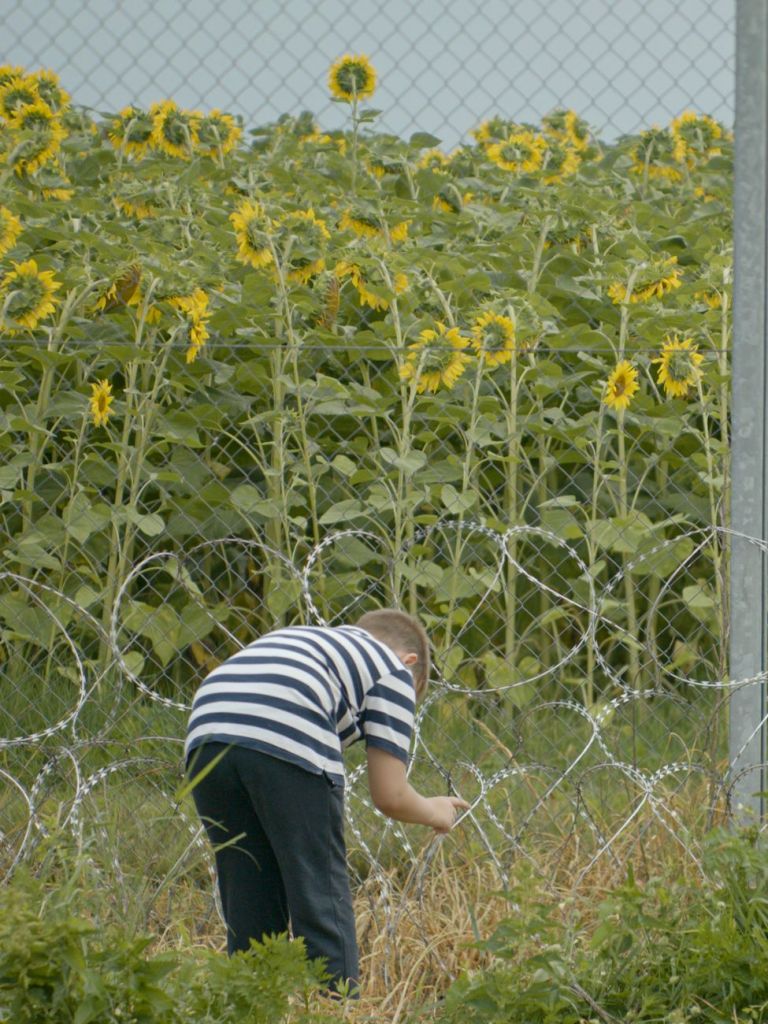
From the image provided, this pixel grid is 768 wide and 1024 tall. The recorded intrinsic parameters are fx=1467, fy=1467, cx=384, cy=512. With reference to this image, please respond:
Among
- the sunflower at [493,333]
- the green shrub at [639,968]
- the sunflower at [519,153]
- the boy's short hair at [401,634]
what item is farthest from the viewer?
the sunflower at [519,153]

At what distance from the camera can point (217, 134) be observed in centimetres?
572

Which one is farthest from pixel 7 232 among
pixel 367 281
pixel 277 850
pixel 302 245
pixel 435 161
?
pixel 435 161

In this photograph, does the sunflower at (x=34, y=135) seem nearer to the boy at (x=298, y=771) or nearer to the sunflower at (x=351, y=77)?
the sunflower at (x=351, y=77)

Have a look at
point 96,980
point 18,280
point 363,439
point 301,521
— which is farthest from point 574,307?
point 96,980

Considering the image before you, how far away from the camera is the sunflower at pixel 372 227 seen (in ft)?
14.5

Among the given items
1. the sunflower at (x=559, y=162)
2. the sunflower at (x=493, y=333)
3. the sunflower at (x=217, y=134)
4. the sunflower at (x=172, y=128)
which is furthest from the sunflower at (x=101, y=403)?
the sunflower at (x=559, y=162)

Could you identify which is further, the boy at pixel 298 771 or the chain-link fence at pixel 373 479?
the chain-link fence at pixel 373 479

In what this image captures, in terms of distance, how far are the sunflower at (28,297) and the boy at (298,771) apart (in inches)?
56.8

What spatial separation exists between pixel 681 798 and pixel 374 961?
2.93 feet

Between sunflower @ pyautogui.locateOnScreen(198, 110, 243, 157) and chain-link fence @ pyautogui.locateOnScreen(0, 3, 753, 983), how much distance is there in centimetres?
76

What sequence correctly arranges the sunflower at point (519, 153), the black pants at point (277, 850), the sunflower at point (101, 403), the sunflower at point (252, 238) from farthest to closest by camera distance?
the sunflower at point (519, 153)
the sunflower at point (252, 238)
the sunflower at point (101, 403)
the black pants at point (277, 850)

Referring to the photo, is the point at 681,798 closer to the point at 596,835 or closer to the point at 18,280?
the point at 596,835

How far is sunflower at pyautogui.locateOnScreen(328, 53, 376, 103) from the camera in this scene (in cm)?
503

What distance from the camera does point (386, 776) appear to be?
2668 millimetres
